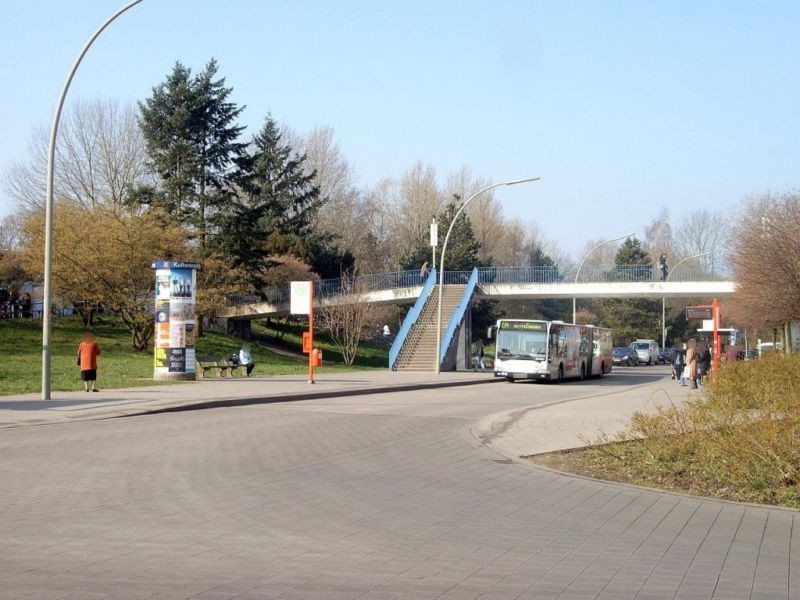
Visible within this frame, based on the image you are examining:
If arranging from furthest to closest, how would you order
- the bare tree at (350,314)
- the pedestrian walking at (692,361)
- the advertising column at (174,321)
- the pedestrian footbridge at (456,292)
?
1. the bare tree at (350,314)
2. the pedestrian footbridge at (456,292)
3. the pedestrian walking at (692,361)
4. the advertising column at (174,321)

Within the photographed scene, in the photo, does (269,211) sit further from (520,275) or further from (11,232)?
(11,232)

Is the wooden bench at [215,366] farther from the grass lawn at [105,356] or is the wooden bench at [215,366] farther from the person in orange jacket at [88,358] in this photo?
the person in orange jacket at [88,358]

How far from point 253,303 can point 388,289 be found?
1062 centimetres

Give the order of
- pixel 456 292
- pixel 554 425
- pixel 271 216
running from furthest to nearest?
pixel 271 216 < pixel 456 292 < pixel 554 425

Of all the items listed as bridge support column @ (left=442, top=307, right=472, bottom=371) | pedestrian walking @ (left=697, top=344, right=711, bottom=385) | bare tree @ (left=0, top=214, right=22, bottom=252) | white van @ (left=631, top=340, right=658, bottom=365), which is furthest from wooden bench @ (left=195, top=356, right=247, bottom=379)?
white van @ (left=631, top=340, right=658, bottom=365)

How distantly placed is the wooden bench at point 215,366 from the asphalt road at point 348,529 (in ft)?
67.7

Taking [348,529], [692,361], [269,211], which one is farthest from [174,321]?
[269,211]

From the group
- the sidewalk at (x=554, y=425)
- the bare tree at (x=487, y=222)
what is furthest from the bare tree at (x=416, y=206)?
the sidewalk at (x=554, y=425)

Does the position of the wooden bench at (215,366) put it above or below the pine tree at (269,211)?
below

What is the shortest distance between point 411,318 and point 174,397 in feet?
97.2

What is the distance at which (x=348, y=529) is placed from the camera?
332 inches

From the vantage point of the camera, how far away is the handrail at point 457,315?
1957 inches

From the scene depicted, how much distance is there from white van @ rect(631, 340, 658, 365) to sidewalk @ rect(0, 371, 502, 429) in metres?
48.1

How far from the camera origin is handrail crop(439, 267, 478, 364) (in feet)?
163
